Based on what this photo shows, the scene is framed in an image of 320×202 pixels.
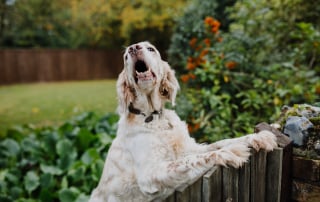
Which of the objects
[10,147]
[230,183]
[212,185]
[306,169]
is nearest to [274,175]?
[306,169]

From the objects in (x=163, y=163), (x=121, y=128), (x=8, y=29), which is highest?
(x=8, y=29)

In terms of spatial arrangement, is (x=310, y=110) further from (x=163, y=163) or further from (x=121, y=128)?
(x=121, y=128)

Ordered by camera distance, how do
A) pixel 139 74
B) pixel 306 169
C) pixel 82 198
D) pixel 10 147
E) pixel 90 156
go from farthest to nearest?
pixel 10 147 → pixel 90 156 → pixel 82 198 → pixel 139 74 → pixel 306 169

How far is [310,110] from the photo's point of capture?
6.91ft

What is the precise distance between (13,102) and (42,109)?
287 centimetres

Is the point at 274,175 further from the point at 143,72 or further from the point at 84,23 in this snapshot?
the point at 84,23

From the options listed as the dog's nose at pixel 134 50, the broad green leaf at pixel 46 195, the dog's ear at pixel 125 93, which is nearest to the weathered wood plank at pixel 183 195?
the dog's ear at pixel 125 93

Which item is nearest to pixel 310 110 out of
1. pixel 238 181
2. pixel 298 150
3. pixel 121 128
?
pixel 298 150

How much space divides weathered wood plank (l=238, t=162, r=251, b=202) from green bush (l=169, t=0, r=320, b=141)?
1207 millimetres

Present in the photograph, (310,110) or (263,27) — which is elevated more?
(263,27)

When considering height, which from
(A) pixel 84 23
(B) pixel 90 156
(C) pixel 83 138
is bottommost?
(B) pixel 90 156

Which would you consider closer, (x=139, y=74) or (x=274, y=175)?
(x=274, y=175)

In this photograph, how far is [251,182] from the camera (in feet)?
6.20

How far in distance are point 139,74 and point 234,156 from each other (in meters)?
0.88
